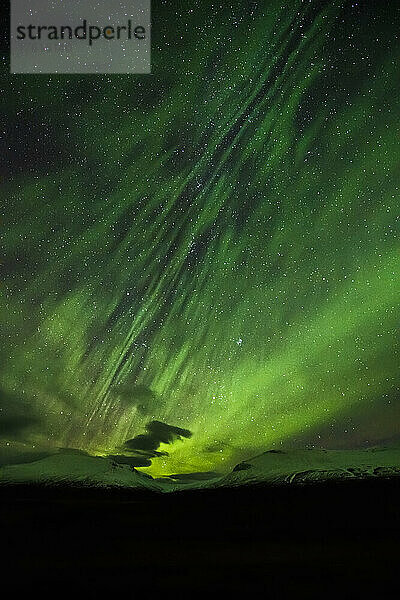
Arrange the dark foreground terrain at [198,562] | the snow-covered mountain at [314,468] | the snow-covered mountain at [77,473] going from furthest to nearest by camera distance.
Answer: the snow-covered mountain at [77,473], the snow-covered mountain at [314,468], the dark foreground terrain at [198,562]

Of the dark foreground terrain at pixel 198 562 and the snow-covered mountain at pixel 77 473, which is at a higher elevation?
the dark foreground terrain at pixel 198 562

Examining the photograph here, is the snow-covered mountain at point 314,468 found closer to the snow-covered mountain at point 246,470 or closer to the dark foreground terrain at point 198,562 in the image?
the snow-covered mountain at point 246,470

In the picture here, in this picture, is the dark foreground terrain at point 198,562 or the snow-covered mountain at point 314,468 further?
the snow-covered mountain at point 314,468

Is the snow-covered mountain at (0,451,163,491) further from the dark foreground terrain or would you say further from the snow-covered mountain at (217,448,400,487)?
the dark foreground terrain

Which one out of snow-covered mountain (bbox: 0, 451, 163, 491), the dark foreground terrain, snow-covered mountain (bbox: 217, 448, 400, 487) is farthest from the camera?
snow-covered mountain (bbox: 0, 451, 163, 491)

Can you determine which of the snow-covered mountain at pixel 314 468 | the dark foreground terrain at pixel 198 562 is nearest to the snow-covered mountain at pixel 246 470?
the snow-covered mountain at pixel 314 468

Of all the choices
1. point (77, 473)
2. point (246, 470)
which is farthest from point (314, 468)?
point (77, 473)

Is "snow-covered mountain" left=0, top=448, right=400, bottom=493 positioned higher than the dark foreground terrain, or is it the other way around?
the dark foreground terrain

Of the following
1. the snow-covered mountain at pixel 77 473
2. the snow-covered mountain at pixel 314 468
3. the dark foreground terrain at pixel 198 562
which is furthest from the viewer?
the snow-covered mountain at pixel 77 473

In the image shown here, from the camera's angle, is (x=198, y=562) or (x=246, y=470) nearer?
(x=198, y=562)

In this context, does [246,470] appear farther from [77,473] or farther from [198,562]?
[198,562]

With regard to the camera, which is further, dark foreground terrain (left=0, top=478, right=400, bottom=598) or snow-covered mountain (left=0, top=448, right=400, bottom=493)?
snow-covered mountain (left=0, top=448, right=400, bottom=493)

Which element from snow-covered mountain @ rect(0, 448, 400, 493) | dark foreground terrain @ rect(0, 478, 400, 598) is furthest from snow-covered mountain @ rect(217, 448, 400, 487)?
dark foreground terrain @ rect(0, 478, 400, 598)

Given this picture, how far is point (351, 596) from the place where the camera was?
364 cm
